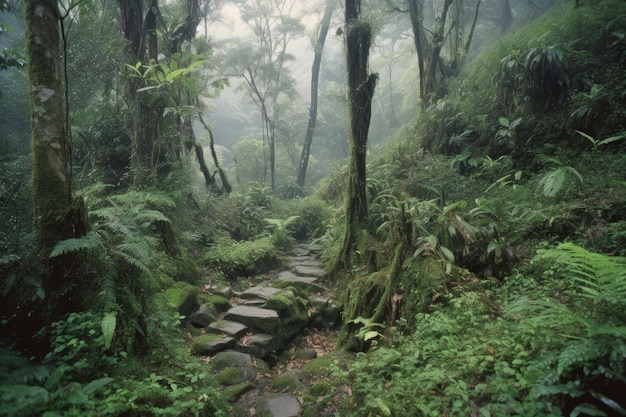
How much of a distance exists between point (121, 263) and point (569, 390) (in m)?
3.53

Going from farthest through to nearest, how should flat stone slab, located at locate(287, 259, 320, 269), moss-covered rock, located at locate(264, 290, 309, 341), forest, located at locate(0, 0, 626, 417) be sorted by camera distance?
flat stone slab, located at locate(287, 259, 320, 269), moss-covered rock, located at locate(264, 290, 309, 341), forest, located at locate(0, 0, 626, 417)

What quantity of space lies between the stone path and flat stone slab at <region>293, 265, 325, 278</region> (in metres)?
0.16

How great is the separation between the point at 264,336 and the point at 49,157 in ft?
10.4

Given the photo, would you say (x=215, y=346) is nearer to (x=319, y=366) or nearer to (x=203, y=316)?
(x=203, y=316)

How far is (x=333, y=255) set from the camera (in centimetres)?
693

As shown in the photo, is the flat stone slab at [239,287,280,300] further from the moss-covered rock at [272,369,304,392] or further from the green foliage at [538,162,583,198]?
the green foliage at [538,162,583,198]

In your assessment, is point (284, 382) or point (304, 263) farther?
point (304, 263)

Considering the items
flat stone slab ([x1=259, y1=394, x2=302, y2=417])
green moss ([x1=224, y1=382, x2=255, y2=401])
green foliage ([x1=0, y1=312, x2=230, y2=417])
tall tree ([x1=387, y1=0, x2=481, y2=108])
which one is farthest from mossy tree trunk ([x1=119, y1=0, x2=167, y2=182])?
tall tree ([x1=387, y1=0, x2=481, y2=108])

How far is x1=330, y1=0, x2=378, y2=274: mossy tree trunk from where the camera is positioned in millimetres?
6102

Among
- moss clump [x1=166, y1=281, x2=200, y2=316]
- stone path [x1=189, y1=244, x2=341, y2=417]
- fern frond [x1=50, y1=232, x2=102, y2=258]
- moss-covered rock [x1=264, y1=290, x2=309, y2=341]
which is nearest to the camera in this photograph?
fern frond [x1=50, y1=232, x2=102, y2=258]

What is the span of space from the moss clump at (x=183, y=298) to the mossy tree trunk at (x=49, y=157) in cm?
184

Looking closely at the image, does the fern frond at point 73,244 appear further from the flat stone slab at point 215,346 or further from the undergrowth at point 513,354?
the undergrowth at point 513,354

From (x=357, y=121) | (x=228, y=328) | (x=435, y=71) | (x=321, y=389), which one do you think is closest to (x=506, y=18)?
(x=435, y=71)

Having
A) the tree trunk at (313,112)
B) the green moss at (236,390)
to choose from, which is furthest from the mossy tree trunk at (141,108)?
the tree trunk at (313,112)
